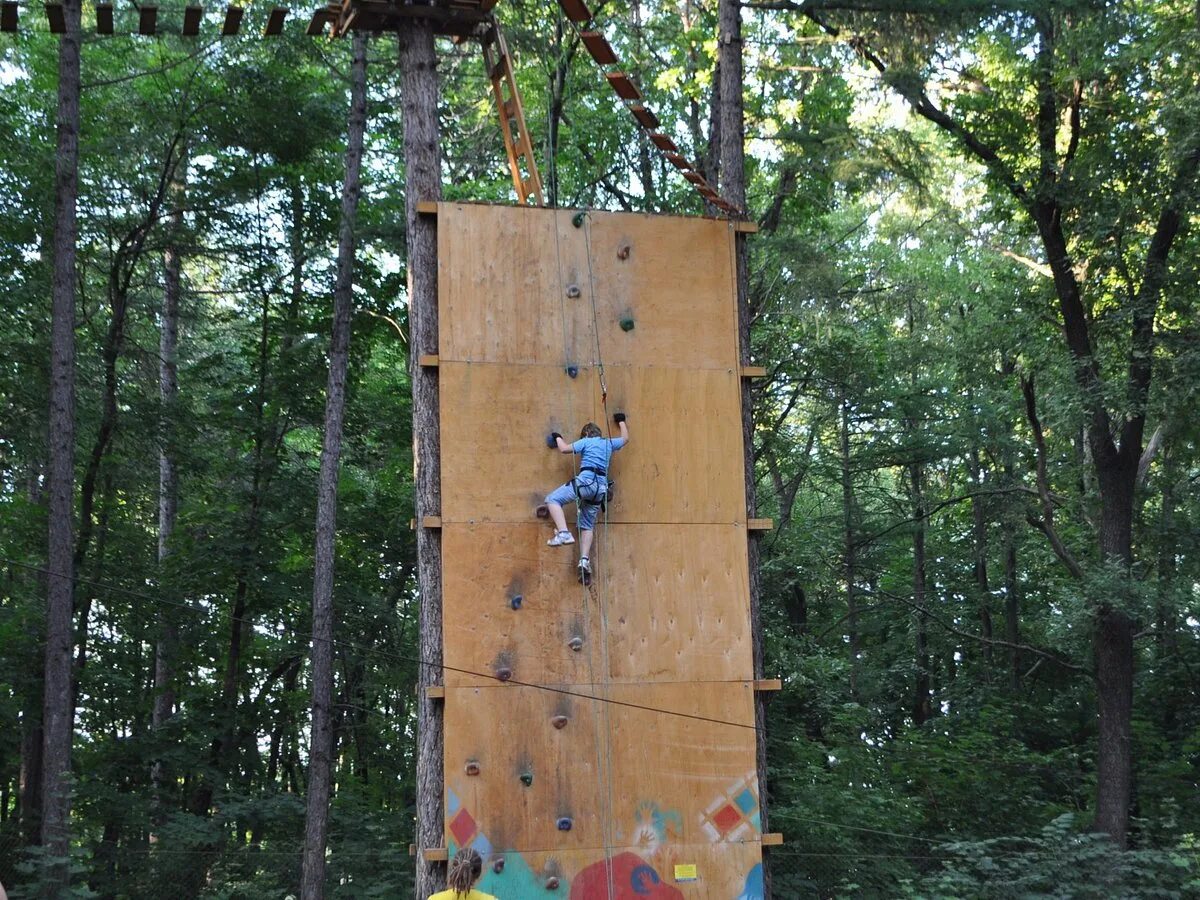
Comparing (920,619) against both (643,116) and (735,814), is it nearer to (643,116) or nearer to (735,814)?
(735,814)

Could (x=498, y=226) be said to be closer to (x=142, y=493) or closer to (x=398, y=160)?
(x=398, y=160)

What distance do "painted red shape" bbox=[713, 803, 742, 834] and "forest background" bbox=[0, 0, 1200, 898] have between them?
273cm

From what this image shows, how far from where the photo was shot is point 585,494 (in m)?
7.48

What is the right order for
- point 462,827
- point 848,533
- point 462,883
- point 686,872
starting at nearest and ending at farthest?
point 462,883 < point 462,827 < point 686,872 < point 848,533

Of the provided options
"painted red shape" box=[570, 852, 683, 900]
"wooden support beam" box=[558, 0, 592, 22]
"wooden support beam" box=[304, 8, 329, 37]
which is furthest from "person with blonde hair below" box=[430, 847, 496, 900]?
"wooden support beam" box=[304, 8, 329, 37]

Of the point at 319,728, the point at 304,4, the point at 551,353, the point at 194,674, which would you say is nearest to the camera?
the point at 551,353

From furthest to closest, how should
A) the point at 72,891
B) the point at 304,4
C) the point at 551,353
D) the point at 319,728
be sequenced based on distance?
the point at 304,4 < the point at 319,728 < the point at 72,891 < the point at 551,353

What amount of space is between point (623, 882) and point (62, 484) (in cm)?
659

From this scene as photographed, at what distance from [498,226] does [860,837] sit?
7767mm

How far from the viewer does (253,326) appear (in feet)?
52.3

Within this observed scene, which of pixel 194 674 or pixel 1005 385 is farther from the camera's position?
pixel 1005 385

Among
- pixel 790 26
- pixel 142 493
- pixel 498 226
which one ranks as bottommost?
pixel 142 493

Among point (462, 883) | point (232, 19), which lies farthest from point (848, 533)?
point (462, 883)

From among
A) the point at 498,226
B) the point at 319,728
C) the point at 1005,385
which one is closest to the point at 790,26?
the point at 1005,385
